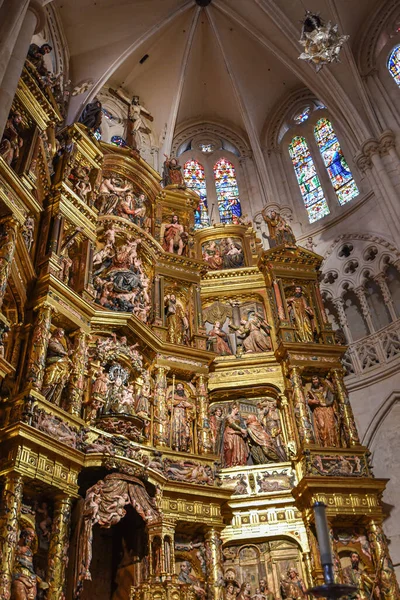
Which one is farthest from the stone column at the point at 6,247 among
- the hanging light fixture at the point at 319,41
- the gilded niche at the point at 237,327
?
the hanging light fixture at the point at 319,41

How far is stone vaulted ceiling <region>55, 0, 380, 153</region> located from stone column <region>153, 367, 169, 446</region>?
1001cm

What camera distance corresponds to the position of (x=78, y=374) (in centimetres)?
1106

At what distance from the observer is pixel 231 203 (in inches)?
870

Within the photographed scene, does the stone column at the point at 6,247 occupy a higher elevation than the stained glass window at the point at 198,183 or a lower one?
→ lower

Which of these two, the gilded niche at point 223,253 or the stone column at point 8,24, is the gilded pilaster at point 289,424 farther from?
the stone column at point 8,24

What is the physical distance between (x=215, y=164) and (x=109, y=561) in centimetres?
1677

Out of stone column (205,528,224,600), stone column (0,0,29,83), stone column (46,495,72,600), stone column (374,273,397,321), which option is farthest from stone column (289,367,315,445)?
stone column (0,0,29,83)

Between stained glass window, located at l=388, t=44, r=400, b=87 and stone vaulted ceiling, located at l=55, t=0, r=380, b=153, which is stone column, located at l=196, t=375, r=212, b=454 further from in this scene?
stained glass window, located at l=388, t=44, r=400, b=87

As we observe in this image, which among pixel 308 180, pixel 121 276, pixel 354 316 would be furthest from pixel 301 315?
pixel 308 180

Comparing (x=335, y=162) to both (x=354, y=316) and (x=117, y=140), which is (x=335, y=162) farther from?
(x=117, y=140)

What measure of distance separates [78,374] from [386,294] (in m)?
9.76

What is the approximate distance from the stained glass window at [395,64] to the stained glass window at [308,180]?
3974mm

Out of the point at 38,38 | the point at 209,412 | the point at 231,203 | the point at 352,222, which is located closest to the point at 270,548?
the point at 209,412

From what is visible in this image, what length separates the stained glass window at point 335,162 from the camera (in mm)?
20031
